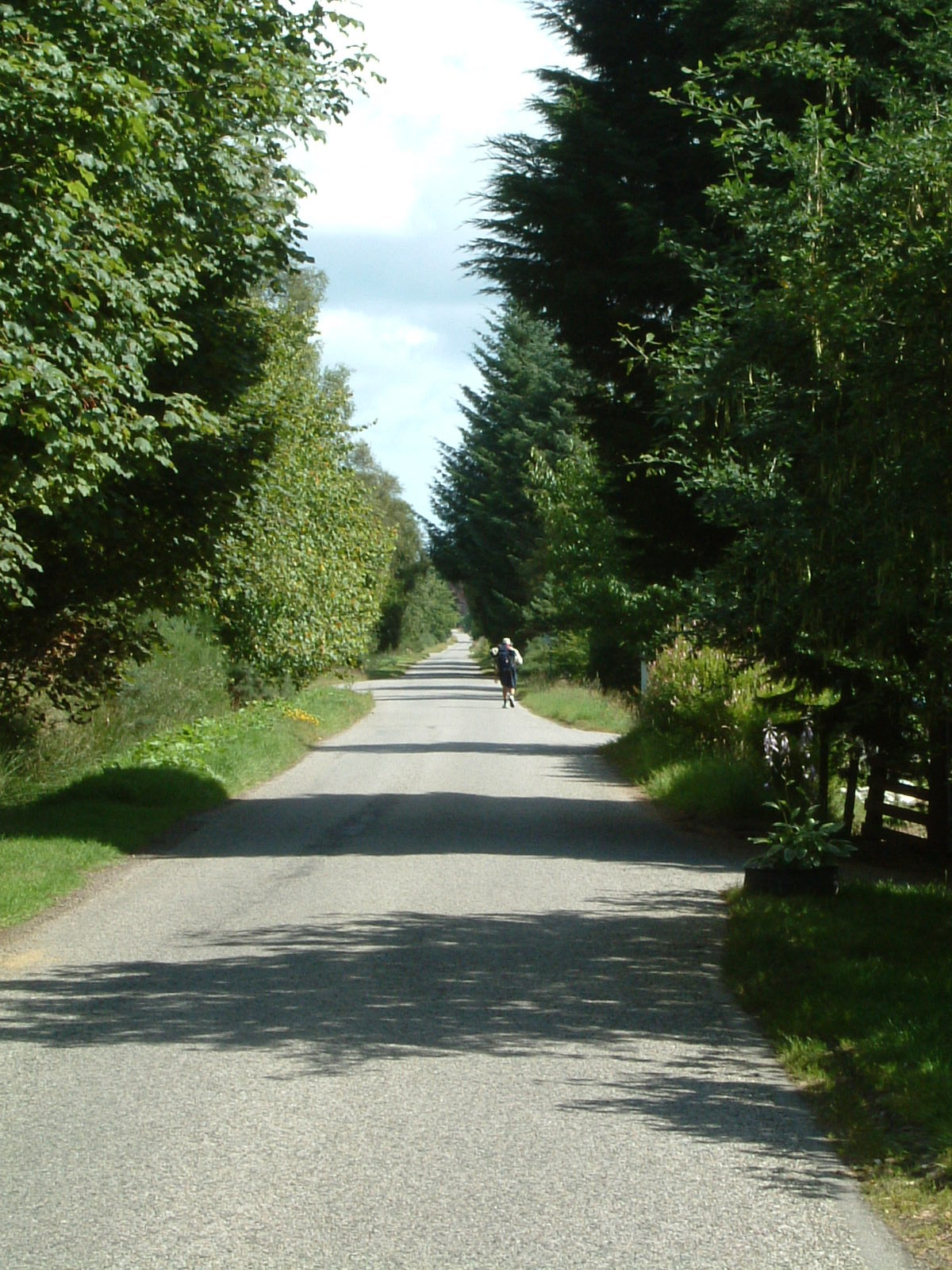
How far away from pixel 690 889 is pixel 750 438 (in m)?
5.69

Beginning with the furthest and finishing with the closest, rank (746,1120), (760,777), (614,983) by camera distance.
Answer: (760,777)
(614,983)
(746,1120)

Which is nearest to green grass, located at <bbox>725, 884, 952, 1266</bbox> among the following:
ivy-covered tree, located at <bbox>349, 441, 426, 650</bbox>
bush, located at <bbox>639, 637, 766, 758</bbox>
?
bush, located at <bbox>639, 637, 766, 758</bbox>

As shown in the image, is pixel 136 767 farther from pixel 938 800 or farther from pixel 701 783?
pixel 938 800

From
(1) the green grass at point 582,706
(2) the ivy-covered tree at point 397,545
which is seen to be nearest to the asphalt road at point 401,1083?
(1) the green grass at point 582,706

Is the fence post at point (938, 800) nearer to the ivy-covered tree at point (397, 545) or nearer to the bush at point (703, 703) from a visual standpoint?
the bush at point (703, 703)

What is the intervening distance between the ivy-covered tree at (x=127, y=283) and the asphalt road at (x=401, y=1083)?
3285 mm

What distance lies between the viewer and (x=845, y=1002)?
7.90 m

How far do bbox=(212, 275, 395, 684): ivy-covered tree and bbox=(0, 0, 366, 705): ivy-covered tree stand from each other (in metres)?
9.42

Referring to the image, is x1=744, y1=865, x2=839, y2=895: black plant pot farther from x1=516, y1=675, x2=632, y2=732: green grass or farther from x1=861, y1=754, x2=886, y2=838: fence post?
x1=516, y1=675, x2=632, y2=732: green grass

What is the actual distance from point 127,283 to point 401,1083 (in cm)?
636

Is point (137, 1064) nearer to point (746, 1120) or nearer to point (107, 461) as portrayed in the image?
point (746, 1120)

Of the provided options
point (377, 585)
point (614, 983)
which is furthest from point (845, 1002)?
point (377, 585)

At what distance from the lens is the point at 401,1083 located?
22.3 feet

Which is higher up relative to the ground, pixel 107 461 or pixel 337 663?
pixel 107 461
